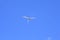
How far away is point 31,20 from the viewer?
2.74 ft

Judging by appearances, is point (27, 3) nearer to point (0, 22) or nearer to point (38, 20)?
point (38, 20)

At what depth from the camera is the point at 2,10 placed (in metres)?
0.84

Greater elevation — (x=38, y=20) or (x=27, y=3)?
(x=27, y=3)

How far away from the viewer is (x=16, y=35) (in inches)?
32.5

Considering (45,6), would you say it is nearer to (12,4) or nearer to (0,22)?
(12,4)

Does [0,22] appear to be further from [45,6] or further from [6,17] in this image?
[45,6]

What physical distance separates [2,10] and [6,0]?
0.29 ft

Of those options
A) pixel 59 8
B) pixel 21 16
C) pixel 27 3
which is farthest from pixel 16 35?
pixel 59 8

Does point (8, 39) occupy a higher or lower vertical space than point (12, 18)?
lower

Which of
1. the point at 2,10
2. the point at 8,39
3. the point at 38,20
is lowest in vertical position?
the point at 8,39

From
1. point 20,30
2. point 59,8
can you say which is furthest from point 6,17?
point 59,8

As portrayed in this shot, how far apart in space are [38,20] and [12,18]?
21cm

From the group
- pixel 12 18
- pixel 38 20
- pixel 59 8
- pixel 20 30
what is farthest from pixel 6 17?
pixel 59 8

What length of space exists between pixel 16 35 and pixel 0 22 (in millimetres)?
167
